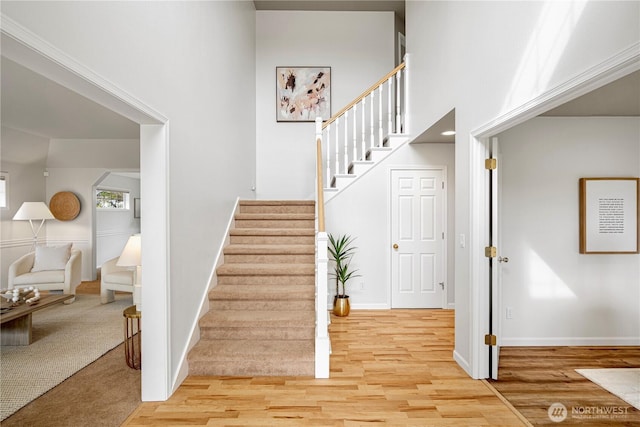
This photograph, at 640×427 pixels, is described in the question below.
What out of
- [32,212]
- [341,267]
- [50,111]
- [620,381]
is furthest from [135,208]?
[620,381]

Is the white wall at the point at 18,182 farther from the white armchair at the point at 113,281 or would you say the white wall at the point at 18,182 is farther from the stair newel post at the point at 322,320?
the stair newel post at the point at 322,320

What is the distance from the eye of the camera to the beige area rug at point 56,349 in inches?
95.9

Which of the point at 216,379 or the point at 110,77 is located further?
the point at 216,379

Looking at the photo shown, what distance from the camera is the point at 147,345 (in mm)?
2299

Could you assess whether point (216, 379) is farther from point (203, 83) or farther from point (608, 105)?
point (608, 105)

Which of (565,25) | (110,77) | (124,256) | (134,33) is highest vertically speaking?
(134,33)

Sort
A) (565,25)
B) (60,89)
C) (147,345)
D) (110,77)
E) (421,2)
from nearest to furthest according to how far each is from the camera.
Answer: (565,25)
(110,77)
(147,345)
(60,89)
(421,2)

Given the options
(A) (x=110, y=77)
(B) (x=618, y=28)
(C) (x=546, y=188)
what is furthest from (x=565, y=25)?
(A) (x=110, y=77)

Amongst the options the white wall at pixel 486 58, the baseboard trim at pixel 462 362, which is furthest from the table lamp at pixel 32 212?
the baseboard trim at pixel 462 362

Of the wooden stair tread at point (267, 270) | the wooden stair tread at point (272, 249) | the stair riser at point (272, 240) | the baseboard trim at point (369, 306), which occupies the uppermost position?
the stair riser at point (272, 240)

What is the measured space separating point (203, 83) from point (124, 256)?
1771 millimetres

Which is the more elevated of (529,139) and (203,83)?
(203,83)

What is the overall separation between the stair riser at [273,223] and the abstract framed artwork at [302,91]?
2.15m

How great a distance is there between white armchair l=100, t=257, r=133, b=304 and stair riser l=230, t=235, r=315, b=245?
5.95ft
